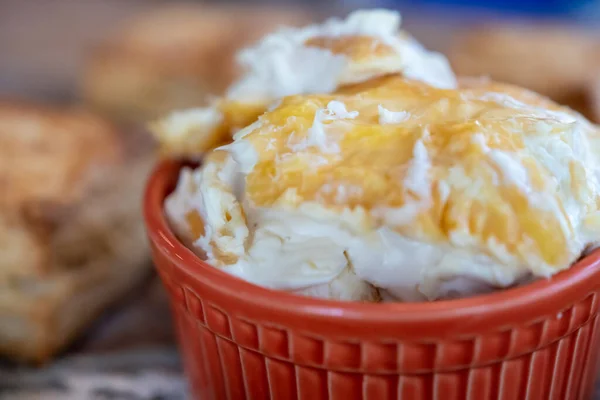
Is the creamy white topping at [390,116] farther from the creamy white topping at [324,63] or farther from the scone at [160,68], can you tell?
the scone at [160,68]

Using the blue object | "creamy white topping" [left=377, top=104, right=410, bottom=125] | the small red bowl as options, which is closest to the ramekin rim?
the small red bowl

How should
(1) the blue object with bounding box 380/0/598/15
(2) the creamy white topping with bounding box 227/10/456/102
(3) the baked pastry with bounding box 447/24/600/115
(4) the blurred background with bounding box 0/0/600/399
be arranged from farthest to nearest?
1. (1) the blue object with bounding box 380/0/598/15
2. (3) the baked pastry with bounding box 447/24/600/115
3. (4) the blurred background with bounding box 0/0/600/399
4. (2) the creamy white topping with bounding box 227/10/456/102

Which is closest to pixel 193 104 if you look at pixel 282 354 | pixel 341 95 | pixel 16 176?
pixel 16 176

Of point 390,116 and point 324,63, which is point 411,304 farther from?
point 324,63

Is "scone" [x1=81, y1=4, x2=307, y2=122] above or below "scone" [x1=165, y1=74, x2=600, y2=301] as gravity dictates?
below

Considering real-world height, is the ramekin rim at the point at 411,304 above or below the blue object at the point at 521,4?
above

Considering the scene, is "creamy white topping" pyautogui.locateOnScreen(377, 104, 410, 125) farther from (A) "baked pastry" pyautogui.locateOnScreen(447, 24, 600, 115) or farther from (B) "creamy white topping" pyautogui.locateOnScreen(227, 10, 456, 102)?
(A) "baked pastry" pyautogui.locateOnScreen(447, 24, 600, 115)

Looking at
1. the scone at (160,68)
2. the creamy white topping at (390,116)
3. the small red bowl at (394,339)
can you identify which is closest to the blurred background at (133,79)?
→ the scone at (160,68)
